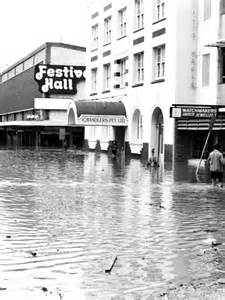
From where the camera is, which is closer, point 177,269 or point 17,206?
point 177,269

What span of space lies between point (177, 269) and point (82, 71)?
6412 cm

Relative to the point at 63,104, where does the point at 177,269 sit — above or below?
below

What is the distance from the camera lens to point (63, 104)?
72.4 m

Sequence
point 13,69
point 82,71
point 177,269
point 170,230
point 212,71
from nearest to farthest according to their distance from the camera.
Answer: point 177,269
point 170,230
point 212,71
point 82,71
point 13,69

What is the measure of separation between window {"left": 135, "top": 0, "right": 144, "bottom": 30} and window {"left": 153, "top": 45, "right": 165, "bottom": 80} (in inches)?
131

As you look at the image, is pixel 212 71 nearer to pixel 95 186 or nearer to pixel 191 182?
pixel 191 182

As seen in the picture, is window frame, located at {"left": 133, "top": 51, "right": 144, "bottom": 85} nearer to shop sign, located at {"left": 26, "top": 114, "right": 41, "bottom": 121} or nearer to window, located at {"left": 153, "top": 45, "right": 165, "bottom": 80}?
window, located at {"left": 153, "top": 45, "right": 165, "bottom": 80}

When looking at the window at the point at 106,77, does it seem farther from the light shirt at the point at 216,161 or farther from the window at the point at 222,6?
the light shirt at the point at 216,161

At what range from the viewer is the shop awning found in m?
44.5

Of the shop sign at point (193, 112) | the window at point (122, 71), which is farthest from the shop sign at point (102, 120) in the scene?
the shop sign at point (193, 112)

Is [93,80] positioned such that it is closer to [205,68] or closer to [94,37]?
[94,37]

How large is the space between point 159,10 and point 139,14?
11.6 ft

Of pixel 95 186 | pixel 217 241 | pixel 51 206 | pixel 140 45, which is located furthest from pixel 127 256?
pixel 140 45

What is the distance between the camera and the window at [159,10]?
1511 inches
